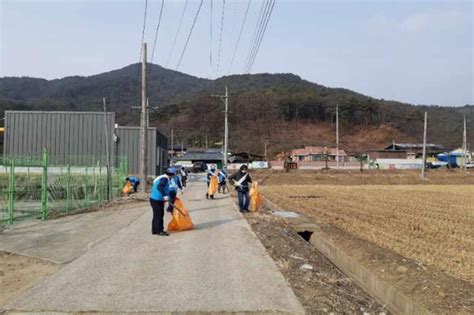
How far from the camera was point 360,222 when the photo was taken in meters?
16.9

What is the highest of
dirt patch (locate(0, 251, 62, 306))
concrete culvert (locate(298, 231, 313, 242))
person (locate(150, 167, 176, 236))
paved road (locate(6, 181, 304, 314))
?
person (locate(150, 167, 176, 236))

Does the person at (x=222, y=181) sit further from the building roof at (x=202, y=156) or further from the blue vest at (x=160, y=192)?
the building roof at (x=202, y=156)

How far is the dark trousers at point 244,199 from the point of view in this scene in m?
16.9

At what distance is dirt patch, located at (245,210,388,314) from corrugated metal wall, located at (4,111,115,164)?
3078 cm

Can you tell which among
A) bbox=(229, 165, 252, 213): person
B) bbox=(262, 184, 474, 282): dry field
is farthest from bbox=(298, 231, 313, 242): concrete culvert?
bbox=(229, 165, 252, 213): person

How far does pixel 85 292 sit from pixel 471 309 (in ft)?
15.2

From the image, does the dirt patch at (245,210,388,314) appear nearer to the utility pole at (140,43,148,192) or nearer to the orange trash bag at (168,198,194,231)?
the orange trash bag at (168,198,194,231)

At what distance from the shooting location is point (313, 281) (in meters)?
7.70

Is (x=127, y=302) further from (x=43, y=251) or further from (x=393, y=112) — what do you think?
(x=393, y=112)

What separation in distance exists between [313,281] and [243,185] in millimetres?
9158

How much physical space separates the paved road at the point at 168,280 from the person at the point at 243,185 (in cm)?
544

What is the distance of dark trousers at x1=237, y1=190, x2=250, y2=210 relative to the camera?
1692 centimetres

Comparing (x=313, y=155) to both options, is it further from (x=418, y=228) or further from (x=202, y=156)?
(x=418, y=228)

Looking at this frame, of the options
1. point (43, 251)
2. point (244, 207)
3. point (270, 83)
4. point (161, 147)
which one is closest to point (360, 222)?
point (244, 207)
